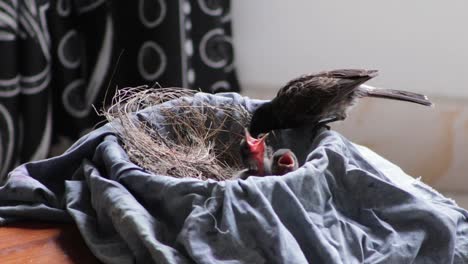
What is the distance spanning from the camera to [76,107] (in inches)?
62.2

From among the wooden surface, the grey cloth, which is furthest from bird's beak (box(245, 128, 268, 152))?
the wooden surface

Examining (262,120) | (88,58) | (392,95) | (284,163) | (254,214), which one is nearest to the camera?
(254,214)

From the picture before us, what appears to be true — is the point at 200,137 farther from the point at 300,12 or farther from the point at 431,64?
the point at 431,64

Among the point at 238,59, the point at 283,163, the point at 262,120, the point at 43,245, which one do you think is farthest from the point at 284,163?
the point at 238,59

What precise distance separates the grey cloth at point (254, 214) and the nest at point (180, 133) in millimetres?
76

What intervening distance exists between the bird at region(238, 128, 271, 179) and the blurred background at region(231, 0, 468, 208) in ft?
1.98

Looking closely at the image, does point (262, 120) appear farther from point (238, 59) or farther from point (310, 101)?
point (238, 59)

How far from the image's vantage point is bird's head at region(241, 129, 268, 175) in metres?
1.07

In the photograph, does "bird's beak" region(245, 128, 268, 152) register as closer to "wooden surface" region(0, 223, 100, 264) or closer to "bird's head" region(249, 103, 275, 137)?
"bird's head" region(249, 103, 275, 137)

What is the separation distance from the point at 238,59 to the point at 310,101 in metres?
0.49

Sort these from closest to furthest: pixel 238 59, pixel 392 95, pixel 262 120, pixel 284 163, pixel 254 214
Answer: pixel 254 214 < pixel 284 163 < pixel 262 120 < pixel 392 95 < pixel 238 59

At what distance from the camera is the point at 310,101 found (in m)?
1.24

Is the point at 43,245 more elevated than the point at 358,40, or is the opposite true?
the point at 358,40

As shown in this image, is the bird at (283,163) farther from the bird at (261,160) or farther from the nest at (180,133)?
the nest at (180,133)
